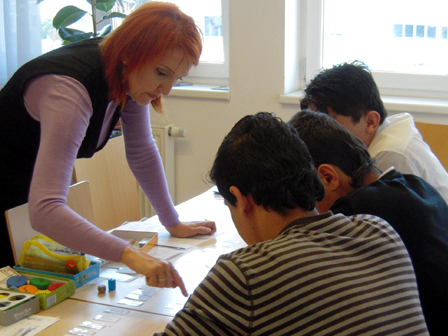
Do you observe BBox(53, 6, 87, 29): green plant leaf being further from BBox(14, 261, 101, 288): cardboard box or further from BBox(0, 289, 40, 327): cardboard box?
BBox(0, 289, 40, 327): cardboard box

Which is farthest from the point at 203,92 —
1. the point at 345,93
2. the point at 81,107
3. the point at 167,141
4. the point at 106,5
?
the point at 81,107

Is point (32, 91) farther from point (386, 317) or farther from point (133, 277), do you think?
point (386, 317)

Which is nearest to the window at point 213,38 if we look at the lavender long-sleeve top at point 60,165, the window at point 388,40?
the window at point 388,40

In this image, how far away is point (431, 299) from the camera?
3.48 ft

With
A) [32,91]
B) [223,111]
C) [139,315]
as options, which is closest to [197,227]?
[139,315]

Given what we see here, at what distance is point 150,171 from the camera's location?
169 centimetres

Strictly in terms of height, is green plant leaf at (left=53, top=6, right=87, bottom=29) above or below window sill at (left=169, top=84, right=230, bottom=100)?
above

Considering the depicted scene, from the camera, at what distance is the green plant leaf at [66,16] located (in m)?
2.70

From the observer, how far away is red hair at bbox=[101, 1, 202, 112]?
1309mm

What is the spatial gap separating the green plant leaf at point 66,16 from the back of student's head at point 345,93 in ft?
5.17

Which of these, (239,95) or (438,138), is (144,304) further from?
(239,95)

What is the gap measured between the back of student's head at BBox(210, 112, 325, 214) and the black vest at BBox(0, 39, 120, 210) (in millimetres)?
521

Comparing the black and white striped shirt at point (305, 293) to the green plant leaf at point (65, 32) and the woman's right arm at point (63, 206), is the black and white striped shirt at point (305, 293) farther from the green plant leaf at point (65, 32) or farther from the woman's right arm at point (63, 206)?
the green plant leaf at point (65, 32)

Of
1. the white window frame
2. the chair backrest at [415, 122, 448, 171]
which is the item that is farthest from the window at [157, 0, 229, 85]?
the chair backrest at [415, 122, 448, 171]
